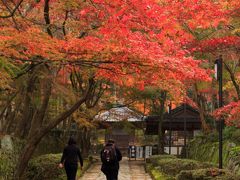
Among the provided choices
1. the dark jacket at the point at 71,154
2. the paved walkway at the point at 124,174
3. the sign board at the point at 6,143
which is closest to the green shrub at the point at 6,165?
the sign board at the point at 6,143

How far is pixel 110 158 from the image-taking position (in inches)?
556

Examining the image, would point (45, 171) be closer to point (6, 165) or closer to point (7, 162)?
point (7, 162)

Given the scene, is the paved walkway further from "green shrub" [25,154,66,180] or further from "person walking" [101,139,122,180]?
"person walking" [101,139,122,180]

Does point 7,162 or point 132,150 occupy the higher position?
point 132,150

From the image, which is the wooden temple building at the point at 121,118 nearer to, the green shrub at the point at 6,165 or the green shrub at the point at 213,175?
the green shrub at the point at 6,165

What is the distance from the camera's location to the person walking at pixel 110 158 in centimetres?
1412

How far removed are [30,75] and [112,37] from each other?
6.24 meters

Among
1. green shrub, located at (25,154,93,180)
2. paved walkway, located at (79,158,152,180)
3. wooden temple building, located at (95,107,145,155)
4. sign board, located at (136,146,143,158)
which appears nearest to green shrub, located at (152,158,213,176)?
paved walkway, located at (79,158,152,180)

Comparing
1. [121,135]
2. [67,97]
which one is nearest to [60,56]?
[67,97]

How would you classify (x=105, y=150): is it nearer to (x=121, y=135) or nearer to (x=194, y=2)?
(x=194, y=2)

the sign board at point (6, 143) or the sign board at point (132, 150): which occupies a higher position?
the sign board at point (132, 150)

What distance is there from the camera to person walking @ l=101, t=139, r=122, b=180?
14.1m

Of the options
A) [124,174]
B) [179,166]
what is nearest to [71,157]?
[179,166]

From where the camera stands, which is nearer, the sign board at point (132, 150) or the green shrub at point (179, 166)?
the green shrub at point (179, 166)
